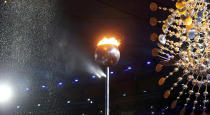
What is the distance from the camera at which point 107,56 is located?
1.22m

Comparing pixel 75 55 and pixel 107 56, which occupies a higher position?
pixel 75 55

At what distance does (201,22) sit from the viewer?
1.33 m

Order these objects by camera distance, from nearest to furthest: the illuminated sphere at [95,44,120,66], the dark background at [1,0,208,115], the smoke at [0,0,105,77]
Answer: the illuminated sphere at [95,44,120,66]
the smoke at [0,0,105,77]
the dark background at [1,0,208,115]

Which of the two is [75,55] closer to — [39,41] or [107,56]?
[39,41]

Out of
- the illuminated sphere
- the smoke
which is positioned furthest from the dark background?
the illuminated sphere

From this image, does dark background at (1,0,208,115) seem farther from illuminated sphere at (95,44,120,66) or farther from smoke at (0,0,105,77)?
illuminated sphere at (95,44,120,66)

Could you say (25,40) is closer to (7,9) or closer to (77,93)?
(7,9)

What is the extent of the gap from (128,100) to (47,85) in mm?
2767

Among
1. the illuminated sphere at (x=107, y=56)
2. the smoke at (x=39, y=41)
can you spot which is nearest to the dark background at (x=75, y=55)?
the smoke at (x=39, y=41)

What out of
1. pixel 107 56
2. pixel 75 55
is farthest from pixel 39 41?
pixel 107 56

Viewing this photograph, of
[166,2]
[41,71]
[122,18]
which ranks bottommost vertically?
[166,2]

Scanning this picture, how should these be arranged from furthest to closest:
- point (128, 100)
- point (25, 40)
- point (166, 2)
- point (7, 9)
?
1. point (128, 100)
2. point (25, 40)
3. point (7, 9)
4. point (166, 2)

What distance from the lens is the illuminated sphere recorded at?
3.98ft

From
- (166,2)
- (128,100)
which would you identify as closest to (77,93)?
(128,100)
